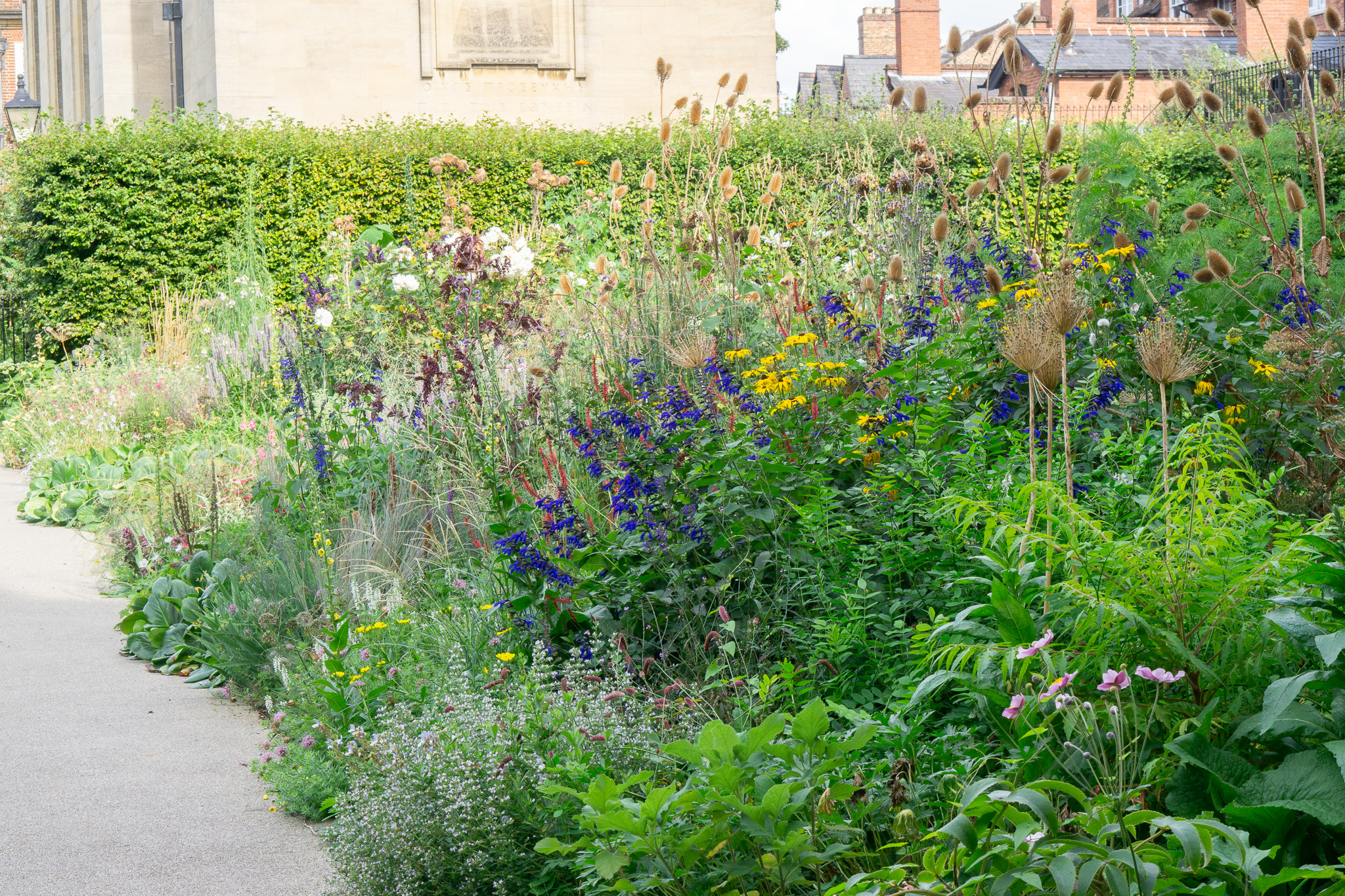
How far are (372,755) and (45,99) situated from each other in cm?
3072

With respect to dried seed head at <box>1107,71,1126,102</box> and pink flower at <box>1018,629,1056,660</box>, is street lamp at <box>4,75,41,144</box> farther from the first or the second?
pink flower at <box>1018,629,1056,660</box>

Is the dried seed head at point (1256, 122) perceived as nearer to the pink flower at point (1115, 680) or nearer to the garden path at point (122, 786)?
the pink flower at point (1115, 680)

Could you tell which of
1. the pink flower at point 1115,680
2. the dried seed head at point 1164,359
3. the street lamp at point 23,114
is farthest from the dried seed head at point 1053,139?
the street lamp at point 23,114

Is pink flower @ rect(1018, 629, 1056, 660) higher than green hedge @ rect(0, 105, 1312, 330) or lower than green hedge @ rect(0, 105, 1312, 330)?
lower

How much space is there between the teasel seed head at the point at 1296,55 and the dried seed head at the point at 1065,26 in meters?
0.67

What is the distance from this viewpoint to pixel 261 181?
12023 millimetres

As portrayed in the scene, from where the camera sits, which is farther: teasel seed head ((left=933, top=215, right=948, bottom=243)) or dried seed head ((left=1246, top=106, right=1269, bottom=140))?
teasel seed head ((left=933, top=215, right=948, bottom=243))

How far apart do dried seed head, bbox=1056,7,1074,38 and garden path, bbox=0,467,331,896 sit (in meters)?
3.48

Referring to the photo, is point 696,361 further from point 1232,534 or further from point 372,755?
point 1232,534

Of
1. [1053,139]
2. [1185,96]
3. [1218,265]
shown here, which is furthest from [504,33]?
[1218,265]

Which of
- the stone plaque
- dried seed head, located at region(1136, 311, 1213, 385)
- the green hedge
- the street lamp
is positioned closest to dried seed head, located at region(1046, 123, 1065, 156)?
dried seed head, located at region(1136, 311, 1213, 385)

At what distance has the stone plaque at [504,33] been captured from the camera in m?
15.8

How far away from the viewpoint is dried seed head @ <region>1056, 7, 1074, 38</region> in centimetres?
369

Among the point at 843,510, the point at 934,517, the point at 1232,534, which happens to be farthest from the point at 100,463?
the point at 1232,534
